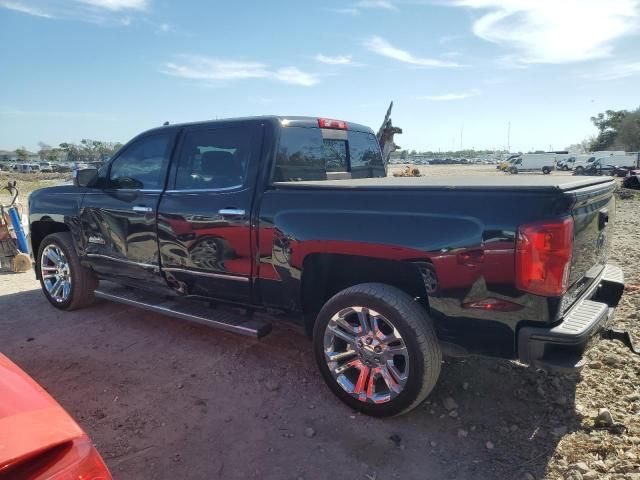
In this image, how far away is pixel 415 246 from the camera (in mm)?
2736

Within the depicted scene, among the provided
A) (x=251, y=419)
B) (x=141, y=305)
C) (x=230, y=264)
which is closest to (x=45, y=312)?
(x=141, y=305)

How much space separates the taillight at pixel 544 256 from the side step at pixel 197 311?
188 centimetres

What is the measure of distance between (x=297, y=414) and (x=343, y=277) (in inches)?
38.6

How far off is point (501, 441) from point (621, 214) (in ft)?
44.1

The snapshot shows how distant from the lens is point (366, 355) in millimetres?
3055

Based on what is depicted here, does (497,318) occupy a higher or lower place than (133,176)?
lower

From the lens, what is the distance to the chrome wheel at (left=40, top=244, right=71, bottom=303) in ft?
16.9

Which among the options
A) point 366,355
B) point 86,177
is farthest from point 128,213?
point 366,355

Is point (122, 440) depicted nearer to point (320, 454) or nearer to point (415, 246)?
point (320, 454)

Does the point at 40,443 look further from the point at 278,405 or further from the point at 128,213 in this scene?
the point at 128,213

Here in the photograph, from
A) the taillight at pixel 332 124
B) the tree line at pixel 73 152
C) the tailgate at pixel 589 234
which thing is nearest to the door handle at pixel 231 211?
the taillight at pixel 332 124

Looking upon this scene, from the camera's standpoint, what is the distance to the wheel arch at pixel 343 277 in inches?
125

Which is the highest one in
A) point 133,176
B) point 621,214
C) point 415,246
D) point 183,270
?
point 133,176

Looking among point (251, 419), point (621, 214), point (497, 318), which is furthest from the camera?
point (621, 214)
